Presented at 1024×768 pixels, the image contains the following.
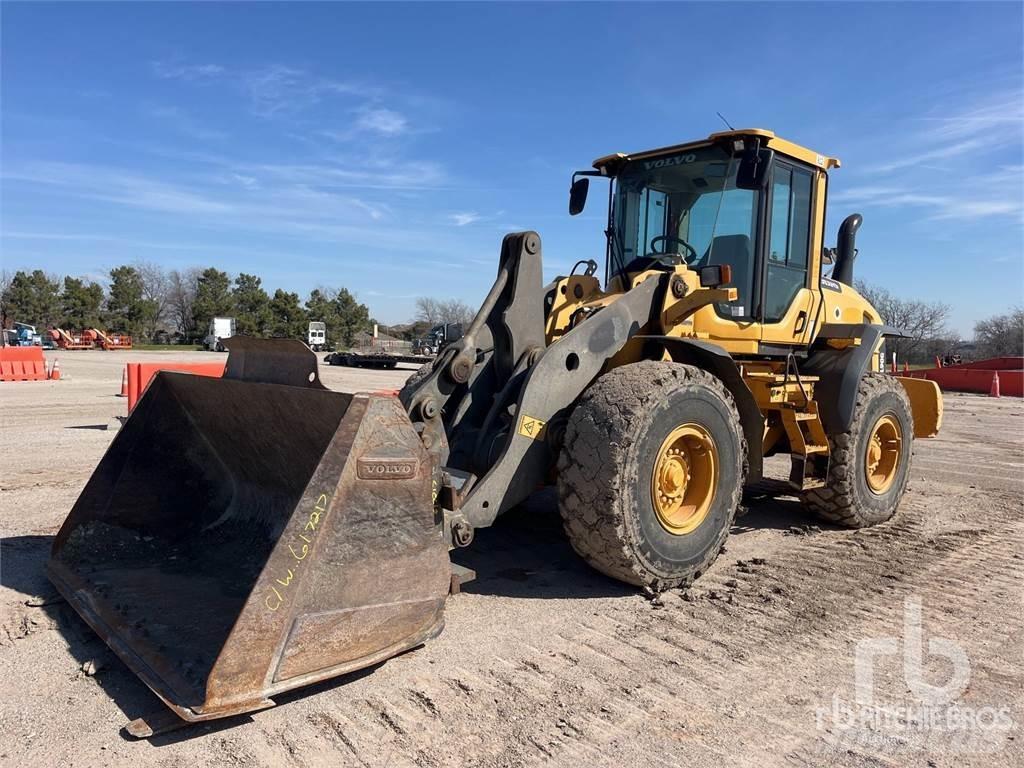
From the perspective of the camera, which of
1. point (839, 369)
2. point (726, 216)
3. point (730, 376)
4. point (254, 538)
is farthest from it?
point (839, 369)

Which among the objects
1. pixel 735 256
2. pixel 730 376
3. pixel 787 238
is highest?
pixel 787 238

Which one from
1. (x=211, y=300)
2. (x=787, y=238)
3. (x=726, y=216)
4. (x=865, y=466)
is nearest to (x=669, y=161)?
(x=726, y=216)

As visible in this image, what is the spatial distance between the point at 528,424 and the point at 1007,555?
393cm

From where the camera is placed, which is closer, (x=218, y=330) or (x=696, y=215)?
(x=696, y=215)

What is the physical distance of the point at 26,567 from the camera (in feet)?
14.3

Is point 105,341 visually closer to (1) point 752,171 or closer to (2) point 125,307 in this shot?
(2) point 125,307

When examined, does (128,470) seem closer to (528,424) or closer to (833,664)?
(528,424)

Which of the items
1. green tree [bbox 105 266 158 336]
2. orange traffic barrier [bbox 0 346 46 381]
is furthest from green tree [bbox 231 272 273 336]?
orange traffic barrier [bbox 0 346 46 381]

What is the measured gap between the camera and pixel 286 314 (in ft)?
166

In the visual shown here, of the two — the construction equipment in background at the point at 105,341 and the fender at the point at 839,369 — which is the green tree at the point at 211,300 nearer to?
the construction equipment in background at the point at 105,341

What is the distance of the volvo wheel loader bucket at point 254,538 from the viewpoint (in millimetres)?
2754

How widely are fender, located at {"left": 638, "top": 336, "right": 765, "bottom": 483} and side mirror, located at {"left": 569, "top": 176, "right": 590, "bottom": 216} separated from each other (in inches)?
70.9

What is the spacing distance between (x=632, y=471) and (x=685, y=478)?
680 mm

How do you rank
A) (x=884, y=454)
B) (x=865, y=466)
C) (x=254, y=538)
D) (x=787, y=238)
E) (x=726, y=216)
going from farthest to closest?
(x=884, y=454)
(x=865, y=466)
(x=787, y=238)
(x=726, y=216)
(x=254, y=538)
